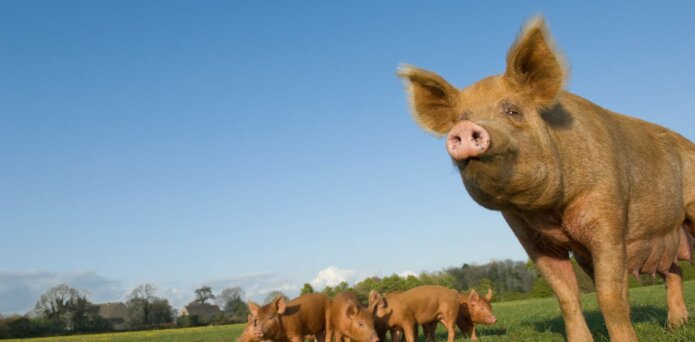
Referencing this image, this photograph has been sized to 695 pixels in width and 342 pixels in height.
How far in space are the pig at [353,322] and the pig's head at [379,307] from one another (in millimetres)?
279

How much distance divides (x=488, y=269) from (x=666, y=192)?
70211 mm

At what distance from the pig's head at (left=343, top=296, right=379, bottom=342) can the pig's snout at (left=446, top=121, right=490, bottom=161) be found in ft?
15.6

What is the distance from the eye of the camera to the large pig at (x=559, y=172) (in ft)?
14.2

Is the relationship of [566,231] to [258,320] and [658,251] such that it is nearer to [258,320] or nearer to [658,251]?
[658,251]

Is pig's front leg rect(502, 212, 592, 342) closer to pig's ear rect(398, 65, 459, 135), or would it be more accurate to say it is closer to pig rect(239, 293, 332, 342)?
pig's ear rect(398, 65, 459, 135)

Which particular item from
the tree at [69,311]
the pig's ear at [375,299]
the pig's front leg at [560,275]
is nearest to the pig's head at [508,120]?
the pig's front leg at [560,275]

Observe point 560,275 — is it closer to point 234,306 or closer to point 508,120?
point 508,120

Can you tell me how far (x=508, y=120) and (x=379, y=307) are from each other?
5.18 m

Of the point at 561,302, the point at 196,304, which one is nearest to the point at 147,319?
the point at 196,304

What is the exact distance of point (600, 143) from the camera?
5.05 metres

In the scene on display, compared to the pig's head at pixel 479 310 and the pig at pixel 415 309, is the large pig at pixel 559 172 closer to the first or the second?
the pig at pixel 415 309

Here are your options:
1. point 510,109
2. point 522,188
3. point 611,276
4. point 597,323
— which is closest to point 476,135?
point 522,188

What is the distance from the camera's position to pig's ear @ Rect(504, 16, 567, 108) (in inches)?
188

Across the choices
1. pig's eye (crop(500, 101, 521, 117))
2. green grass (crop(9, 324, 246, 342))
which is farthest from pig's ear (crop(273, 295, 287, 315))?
green grass (crop(9, 324, 246, 342))
